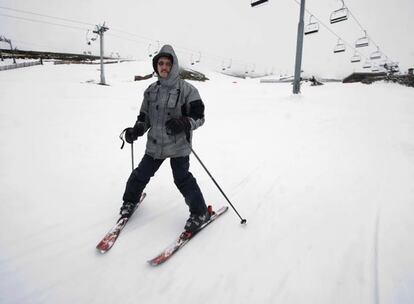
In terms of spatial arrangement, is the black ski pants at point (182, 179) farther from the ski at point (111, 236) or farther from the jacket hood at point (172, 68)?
the jacket hood at point (172, 68)

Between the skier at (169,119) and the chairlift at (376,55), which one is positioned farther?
the chairlift at (376,55)

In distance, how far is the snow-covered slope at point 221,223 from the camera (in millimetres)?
1954

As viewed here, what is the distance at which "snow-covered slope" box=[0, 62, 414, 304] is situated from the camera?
1954 mm

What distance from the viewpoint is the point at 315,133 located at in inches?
261

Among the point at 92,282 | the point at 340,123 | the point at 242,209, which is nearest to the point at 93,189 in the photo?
the point at 92,282

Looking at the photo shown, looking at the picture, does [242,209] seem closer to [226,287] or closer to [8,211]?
[226,287]

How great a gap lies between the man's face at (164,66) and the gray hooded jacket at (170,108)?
4cm

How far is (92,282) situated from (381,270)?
96.0 inches

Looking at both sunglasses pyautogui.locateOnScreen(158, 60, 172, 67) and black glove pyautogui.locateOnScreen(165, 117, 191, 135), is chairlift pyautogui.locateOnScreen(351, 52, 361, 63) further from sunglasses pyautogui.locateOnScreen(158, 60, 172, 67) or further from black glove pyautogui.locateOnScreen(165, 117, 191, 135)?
black glove pyautogui.locateOnScreen(165, 117, 191, 135)

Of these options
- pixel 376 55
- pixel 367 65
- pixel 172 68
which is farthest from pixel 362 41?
pixel 172 68

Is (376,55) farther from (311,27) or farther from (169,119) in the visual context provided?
(169,119)

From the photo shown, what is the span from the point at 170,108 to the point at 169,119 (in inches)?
4.6

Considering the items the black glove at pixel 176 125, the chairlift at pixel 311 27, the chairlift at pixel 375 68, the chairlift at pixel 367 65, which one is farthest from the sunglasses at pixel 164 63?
the chairlift at pixel 375 68

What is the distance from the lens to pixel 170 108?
249 cm
